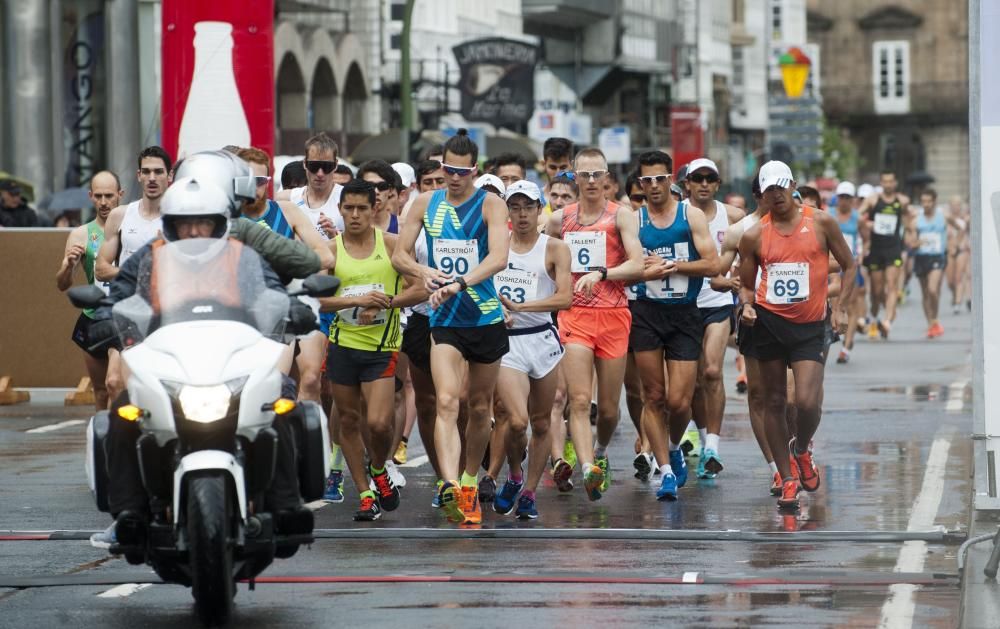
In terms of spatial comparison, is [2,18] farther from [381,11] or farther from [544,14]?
[544,14]

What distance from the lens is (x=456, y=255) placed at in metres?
12.0

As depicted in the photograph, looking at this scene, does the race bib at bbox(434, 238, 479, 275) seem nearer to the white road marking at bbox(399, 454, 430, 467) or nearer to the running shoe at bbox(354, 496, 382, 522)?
the running shoe at bbox(354, 496, 382, 522)

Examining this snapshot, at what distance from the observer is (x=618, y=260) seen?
43.5 ft

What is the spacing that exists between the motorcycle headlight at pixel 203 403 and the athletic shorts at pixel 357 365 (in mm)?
3777

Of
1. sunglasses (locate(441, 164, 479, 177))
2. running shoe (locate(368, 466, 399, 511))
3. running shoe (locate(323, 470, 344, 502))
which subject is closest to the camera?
sunglasses (locate(441, 164, 479, 177))

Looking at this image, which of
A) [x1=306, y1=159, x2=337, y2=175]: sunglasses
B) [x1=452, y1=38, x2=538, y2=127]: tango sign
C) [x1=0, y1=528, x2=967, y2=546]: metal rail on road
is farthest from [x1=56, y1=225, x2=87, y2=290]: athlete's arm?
[x1=452, y1=38, x2=538, y2=127]: tango sign

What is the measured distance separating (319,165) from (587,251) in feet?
5.86

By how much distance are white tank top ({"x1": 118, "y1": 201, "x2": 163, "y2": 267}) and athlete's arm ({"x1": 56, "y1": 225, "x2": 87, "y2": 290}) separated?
1.95ft

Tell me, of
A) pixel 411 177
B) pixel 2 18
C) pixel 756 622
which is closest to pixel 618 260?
pixel 411 177

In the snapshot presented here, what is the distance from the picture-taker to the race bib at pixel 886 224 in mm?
28344

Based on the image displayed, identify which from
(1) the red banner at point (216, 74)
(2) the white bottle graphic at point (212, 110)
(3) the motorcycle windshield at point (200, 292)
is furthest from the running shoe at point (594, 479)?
(2) the white bottle graphic at point (212, 110)

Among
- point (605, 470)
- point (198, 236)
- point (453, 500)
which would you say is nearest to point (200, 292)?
point (198, 236)

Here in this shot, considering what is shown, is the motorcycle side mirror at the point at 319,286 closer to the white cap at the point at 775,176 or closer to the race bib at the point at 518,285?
the race bib at the point at 518,285

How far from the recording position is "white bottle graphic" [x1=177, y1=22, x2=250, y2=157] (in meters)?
19.6
